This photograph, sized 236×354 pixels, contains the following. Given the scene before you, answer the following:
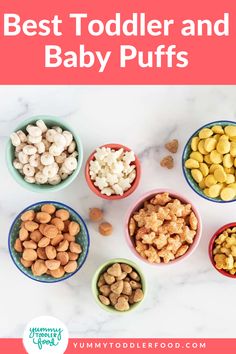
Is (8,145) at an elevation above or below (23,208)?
above

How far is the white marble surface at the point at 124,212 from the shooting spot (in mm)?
1501

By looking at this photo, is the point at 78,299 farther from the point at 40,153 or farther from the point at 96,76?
the point at 96,76

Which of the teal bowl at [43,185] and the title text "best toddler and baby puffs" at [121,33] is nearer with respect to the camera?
the teal bowl at [43,185]

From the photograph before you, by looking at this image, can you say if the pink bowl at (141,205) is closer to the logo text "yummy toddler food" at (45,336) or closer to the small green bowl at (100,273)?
the small green bowl at (100,273)

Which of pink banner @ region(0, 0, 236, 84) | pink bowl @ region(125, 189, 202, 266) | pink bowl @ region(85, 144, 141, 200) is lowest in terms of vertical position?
pink bowl @ region(125, 189, 202, 266)

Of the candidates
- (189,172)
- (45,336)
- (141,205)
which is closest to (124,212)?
(141,205)

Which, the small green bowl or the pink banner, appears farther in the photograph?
the pink banner

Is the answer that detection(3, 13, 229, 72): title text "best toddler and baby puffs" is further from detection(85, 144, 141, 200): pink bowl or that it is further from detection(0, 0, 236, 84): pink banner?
detection(85, 144, 141, 200): pink bowl

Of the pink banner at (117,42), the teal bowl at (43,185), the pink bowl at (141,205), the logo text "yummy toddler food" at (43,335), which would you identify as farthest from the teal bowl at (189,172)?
the logo text "yummy toddler food" at (43,335)

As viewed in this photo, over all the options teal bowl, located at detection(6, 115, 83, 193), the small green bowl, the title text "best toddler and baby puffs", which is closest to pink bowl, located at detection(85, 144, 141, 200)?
teal bowl, located at detection(6, 115, 83, 193)

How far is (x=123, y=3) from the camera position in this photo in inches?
60.1

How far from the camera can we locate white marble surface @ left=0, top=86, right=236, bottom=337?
1.50m

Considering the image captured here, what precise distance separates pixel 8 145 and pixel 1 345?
20.9 inches

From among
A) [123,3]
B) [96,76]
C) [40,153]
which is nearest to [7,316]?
[40,153]
